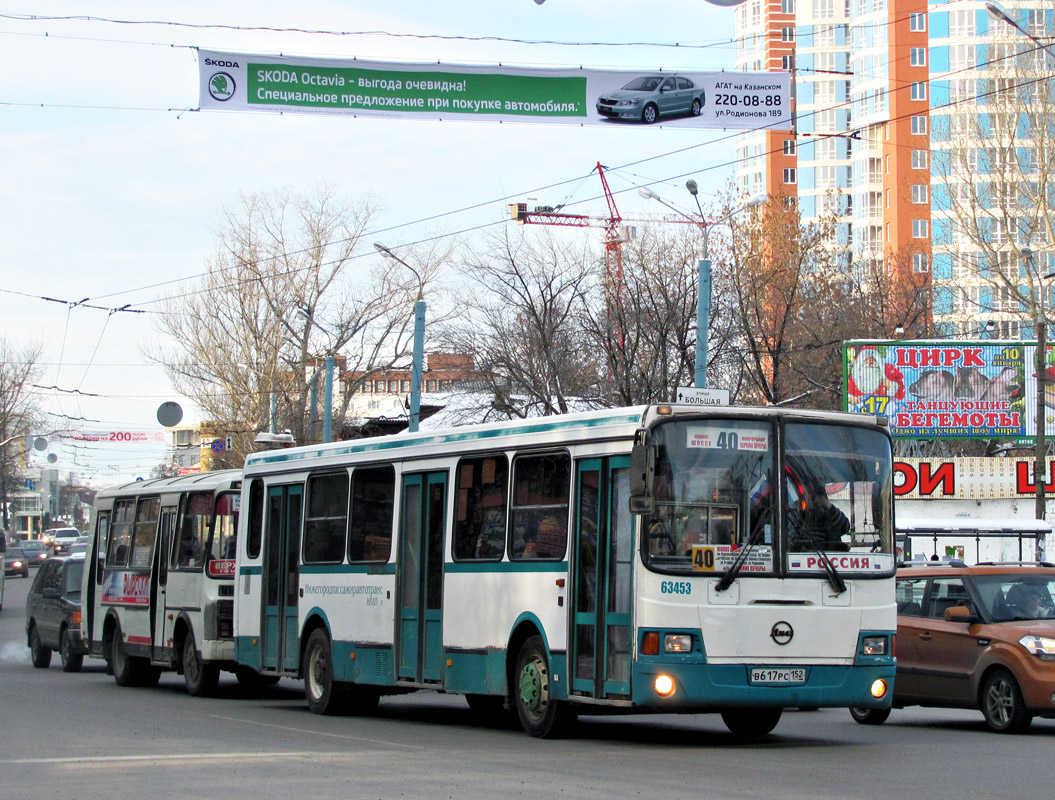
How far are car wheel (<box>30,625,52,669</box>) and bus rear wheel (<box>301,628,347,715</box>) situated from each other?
11099mm

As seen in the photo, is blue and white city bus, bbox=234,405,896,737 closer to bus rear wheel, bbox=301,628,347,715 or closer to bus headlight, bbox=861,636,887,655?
bus headlight, bbox=861,636,887,655

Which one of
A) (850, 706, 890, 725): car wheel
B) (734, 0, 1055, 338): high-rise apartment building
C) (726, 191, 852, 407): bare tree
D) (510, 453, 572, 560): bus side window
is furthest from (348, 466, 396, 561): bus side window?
(734, 0, 1055, 338): high-rise apartment building

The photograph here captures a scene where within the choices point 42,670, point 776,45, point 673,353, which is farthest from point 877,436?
point 776,45

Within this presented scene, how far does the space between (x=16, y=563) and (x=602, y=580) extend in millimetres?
59923

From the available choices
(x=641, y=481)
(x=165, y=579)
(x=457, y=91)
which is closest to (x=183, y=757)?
(x=641, y=481)

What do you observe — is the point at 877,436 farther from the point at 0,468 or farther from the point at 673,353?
the point at 0,468

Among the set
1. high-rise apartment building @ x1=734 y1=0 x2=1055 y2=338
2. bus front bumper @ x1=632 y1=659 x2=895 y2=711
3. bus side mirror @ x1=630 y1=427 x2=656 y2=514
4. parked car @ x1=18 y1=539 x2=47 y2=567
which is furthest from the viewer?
high-rise apartment building @ x1=734 y1=0 x2=1055 y2=338

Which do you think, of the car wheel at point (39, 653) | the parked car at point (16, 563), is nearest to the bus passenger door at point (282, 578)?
the car wheel at point (39, 653)

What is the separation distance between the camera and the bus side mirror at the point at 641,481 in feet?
35.6

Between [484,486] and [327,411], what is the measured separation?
2689 cm

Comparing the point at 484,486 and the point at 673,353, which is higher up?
the point at 673,353

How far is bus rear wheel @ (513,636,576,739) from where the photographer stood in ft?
40.1

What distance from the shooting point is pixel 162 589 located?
20094 mm

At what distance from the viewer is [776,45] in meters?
113
